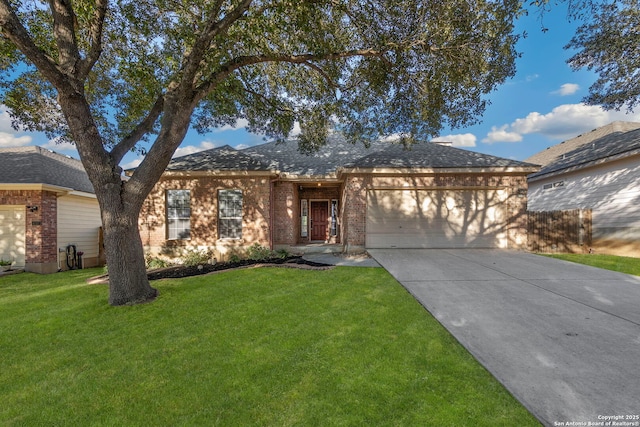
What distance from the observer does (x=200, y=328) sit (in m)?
4.01

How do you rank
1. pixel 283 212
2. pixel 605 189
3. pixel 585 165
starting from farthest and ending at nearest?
pixel 585 165 → pixel 283 212 → pixel 605 189

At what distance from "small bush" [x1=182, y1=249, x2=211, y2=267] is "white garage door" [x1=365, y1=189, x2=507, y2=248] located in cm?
591

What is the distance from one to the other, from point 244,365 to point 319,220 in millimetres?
10426

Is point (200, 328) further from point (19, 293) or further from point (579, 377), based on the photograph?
point (19, 293)

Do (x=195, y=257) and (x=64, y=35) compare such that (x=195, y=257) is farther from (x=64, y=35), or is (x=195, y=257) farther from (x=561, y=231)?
(x=561, y=231)

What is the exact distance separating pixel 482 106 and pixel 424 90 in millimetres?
1975

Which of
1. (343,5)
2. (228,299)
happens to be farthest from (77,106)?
(343,5)

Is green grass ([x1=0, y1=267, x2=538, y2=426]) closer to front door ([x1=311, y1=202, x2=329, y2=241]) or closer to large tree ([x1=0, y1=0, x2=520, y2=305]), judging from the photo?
large tree ([x1=0, y1=0, x2=520, y2=305])

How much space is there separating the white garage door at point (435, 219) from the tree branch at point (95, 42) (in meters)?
8.43

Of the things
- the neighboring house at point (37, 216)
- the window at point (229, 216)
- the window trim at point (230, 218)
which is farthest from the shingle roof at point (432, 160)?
the neighboring house at point (37, 216)

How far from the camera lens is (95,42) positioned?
5.58 m

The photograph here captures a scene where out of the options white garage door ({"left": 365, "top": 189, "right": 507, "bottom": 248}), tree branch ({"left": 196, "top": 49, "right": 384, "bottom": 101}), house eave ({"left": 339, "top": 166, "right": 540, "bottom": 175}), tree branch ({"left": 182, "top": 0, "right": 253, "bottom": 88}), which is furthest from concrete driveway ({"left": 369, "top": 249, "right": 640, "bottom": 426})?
tree branch ({"left": 182, "top": 0, "right": 253, "bottom": 88})

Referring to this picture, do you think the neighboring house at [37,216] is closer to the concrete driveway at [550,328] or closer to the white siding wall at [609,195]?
the concrete driveway at [550,328]

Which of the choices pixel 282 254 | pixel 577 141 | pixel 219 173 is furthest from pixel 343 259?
pixel 577 141
